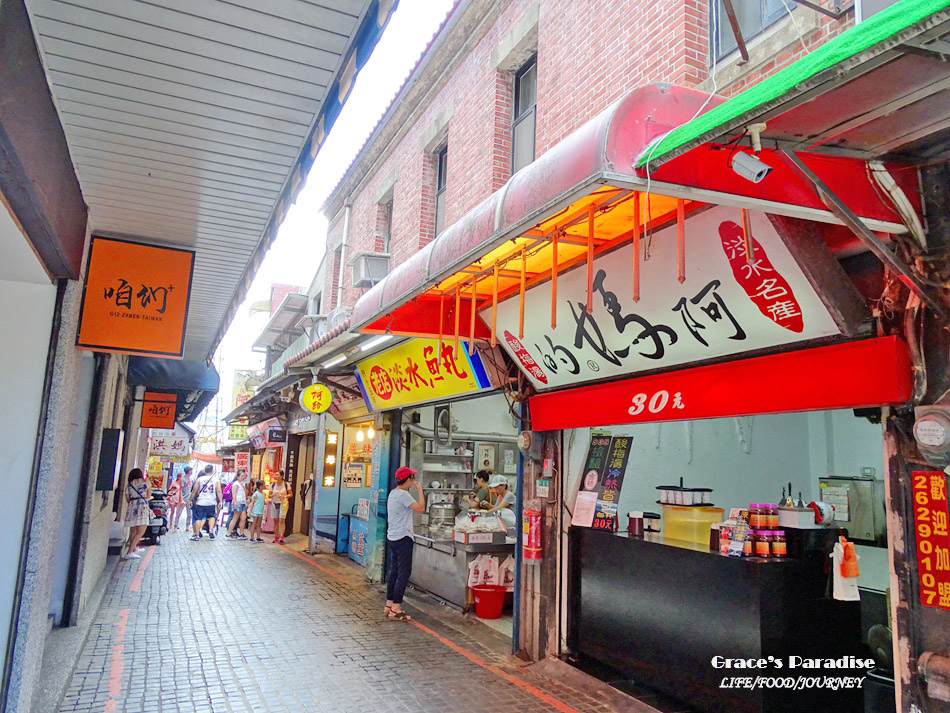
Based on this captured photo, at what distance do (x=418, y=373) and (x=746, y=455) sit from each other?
4874mm

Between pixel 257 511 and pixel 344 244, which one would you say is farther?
pixel 257 511

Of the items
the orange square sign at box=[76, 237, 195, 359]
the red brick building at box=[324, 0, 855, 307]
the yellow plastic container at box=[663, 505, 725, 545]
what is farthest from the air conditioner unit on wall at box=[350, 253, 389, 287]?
the yellow plastic container at box=[663, 505, 725, 545]

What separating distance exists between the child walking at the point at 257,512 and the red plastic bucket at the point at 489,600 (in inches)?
379

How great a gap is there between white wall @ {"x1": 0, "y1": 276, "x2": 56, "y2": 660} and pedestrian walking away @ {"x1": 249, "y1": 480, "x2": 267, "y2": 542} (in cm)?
1278

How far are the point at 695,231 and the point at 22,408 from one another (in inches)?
193

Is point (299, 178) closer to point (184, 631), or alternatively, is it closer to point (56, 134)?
point (56, 134)

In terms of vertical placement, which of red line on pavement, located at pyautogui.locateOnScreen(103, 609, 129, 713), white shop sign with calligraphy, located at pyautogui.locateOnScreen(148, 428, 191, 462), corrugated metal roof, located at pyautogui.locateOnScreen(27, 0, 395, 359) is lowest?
red line on pavement, located at pyautogui.locateOnScreen(103, 609, 129, 713)

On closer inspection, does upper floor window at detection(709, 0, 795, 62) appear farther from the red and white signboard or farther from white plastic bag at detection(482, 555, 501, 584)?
white plastic bag at detection(482, 555, 501, 584)

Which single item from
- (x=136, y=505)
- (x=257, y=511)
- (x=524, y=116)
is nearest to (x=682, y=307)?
(x=524, y=116)

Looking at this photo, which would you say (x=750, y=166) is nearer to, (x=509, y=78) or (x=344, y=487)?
(x=509, y=78)

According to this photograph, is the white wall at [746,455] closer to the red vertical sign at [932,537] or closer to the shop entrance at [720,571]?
the shop entrance at [720,571]

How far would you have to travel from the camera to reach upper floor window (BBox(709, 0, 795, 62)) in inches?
214

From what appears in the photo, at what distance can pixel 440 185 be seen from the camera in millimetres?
11539

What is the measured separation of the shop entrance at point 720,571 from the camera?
16.8 feet
